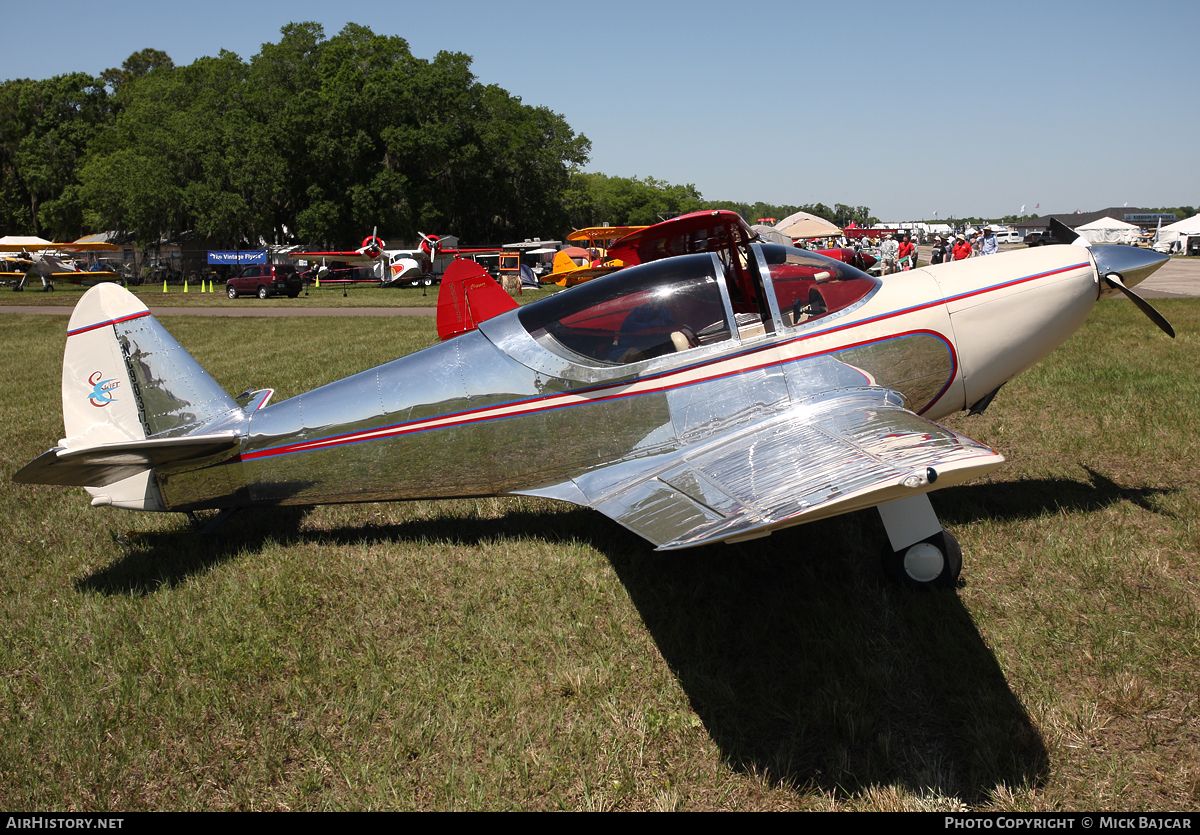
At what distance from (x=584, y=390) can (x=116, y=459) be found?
8.76 feet

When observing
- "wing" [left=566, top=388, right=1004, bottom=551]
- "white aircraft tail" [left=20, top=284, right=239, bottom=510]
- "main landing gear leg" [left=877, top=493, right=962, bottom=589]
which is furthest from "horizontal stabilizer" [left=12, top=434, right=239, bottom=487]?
"main landing gear leg" [left=877, top=493, right=962, bottom=589]

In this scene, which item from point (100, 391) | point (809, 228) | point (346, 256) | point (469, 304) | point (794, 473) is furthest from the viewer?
point (809, 228)

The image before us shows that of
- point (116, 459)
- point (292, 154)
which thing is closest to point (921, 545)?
point (116, 459)

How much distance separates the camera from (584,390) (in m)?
4.49

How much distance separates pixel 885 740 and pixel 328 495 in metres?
3.41

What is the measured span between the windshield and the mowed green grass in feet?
4.47

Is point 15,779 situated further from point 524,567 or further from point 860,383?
point 860,383

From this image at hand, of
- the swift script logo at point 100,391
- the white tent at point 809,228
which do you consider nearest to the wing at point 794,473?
the swift script logo at point 100,391

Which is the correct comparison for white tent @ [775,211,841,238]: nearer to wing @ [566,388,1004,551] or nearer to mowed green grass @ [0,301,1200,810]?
mowed green grass @ [0,301,1200,810]

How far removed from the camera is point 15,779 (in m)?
2.97

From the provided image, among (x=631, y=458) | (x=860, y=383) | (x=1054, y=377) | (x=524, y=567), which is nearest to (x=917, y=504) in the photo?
(x=860, y=383)

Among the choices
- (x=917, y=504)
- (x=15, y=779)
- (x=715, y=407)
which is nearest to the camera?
(x=15, y=779)

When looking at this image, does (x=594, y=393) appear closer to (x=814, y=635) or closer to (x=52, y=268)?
(x=814, y=635)

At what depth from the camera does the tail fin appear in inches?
185
